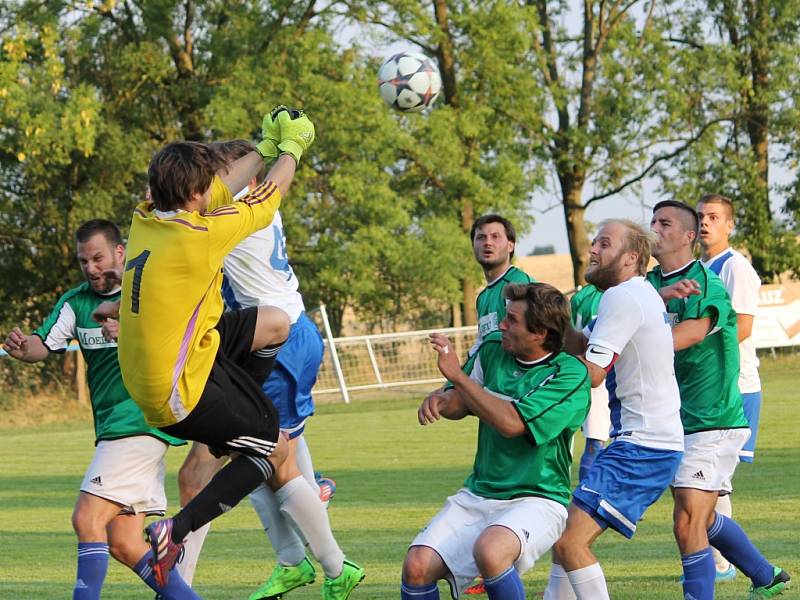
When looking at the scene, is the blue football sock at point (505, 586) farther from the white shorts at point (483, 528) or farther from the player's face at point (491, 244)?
the player's face at point (491, 244)

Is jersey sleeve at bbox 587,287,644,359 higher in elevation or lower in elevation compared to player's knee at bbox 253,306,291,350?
lower

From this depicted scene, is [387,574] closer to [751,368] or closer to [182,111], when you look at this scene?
[751,368]

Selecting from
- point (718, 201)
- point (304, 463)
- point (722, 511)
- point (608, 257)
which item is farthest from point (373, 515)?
point (608, 257)

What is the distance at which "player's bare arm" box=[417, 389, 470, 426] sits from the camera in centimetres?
497

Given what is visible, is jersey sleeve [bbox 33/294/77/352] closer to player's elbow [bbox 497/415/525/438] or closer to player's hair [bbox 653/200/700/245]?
player's elbow [bbox 497/415/525/438]

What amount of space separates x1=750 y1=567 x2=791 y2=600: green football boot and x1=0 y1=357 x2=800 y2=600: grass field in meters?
0.14

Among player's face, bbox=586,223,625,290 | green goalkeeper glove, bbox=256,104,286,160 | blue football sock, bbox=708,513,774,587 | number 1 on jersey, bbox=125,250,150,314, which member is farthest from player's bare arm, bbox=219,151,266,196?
blue football sock, bbox=708,513,774,587

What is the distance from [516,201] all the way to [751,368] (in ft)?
75.0

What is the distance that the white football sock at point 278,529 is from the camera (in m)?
6.70

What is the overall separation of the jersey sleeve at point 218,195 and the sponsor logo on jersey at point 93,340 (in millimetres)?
1160

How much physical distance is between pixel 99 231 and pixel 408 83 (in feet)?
Answer: 21.7

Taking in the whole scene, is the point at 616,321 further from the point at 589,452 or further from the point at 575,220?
the point at 575,220

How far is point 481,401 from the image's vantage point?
4844mm

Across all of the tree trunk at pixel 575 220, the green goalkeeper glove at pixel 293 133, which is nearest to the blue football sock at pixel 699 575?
the green goalkeeper glove at pixel 293 133
